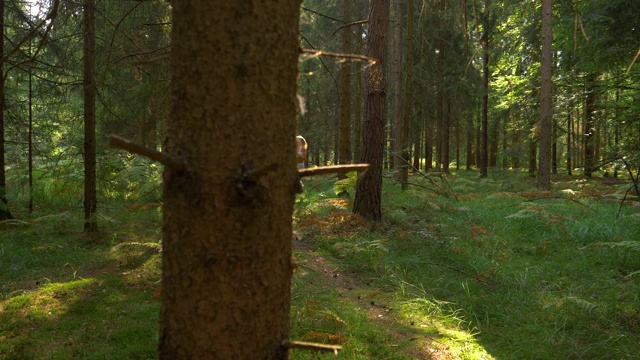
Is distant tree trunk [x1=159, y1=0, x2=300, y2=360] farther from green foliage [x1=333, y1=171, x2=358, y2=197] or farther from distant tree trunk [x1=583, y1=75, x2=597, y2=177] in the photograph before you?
distant tree trunk [x1=583, y1=75, x2=597, y2=177]

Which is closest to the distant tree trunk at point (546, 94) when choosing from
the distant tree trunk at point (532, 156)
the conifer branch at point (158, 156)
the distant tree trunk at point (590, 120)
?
the distant tree trunk at point (590, 120)

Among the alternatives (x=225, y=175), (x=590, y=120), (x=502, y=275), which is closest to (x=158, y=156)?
(x=225, y=175)

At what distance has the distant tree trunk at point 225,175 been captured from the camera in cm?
133

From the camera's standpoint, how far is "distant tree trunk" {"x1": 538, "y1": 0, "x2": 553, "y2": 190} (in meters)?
12.8

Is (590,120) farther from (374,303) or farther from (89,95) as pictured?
(89,95)

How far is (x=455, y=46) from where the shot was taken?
65.3 feet

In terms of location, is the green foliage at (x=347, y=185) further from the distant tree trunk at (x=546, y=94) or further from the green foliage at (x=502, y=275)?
the distant tree trunk at (x=546, y=94)

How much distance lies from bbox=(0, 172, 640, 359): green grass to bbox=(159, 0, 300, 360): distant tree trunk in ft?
3.97

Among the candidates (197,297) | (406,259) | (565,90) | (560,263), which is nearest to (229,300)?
(197,297)

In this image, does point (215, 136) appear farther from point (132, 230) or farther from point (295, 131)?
point (132, 230)

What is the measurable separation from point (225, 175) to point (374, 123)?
7049 mm

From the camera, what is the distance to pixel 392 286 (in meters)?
5.52

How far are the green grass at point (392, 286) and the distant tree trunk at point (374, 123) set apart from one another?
478 millimetres

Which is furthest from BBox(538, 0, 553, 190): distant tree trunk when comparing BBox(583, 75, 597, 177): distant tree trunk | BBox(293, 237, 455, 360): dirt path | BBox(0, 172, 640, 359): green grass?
BBox(293, 237, 455, 360): dirt path
